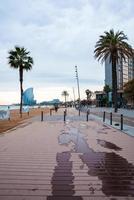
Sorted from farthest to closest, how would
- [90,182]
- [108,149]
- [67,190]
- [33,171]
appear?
[108,149] → [33,171] → [90,182] → [67,190]

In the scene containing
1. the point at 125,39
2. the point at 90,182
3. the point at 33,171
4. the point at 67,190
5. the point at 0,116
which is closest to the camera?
the point at 67,190

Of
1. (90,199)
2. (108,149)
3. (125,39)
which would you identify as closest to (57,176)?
(90,199)

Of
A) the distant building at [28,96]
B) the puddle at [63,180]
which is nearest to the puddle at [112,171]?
the puddle at [63,180]

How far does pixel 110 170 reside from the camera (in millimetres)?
10789

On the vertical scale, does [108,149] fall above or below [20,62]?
below

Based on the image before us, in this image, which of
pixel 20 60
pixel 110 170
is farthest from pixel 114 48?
pixel 110 170

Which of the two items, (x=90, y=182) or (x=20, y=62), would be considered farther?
(x=20, y=62)

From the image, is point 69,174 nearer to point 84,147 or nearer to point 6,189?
point 6,189

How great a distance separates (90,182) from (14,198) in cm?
217

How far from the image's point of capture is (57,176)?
9.80 metres

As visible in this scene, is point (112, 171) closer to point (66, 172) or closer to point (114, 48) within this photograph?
point (66, 172)

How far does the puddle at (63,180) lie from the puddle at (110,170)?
0.58 metres

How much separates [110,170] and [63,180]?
1.97m

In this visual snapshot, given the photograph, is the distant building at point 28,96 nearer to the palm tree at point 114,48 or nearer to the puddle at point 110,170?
the palm tree at point 114,48
